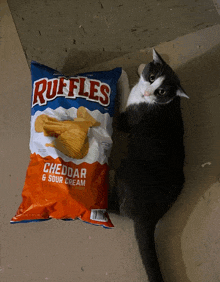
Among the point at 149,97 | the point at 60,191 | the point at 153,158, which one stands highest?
the point at 149,97

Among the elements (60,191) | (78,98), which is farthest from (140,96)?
(60,191)

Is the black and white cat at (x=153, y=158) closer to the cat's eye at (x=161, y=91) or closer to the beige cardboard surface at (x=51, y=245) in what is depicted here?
the cat's eye at (x=161, y=91)

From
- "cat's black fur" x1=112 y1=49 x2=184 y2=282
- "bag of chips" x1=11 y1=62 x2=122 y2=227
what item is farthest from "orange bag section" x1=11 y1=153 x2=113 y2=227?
"cat's black fur" x1=112 y1=49 x2=184 y2=282

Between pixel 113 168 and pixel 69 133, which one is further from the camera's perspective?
pixel 113 168

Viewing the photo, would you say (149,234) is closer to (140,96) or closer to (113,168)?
(113,168)

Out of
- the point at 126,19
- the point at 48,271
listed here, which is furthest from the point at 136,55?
the point at 48,271
